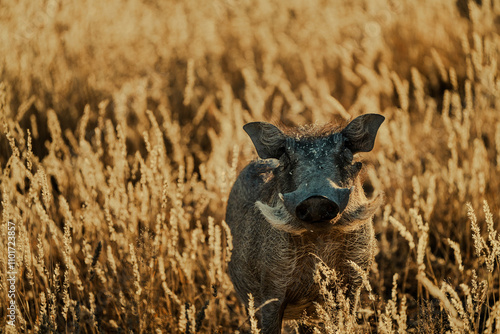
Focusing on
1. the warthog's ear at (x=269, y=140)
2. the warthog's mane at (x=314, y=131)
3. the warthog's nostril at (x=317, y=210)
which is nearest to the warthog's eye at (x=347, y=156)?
the warthog's mane at (x=314, y=131)

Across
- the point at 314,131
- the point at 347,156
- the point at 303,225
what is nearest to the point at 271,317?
the point at 303,225

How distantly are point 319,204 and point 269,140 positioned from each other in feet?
1.85

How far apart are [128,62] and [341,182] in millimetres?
4229

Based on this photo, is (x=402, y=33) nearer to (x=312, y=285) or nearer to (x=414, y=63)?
(x=414, y=63)

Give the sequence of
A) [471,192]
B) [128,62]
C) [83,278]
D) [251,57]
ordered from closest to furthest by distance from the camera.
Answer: [83,278] < [471,192] < [128,62] < [251,57]

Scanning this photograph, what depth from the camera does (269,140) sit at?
96.0 inches

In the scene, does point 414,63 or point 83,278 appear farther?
point 414,63

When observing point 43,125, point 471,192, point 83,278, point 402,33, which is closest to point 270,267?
point 83,278

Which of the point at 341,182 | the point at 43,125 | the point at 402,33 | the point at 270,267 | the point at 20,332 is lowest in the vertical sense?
the point at 20,332

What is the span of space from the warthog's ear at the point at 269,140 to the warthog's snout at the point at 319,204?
462mm

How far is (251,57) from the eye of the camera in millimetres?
6426

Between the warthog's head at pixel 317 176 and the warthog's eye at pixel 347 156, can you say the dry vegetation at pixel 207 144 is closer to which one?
the warthog's head at pixel 317 176

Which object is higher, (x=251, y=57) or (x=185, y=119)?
(x=251, y=57)

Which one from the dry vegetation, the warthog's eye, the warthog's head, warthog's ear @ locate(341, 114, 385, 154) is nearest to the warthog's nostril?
the warthog's head
